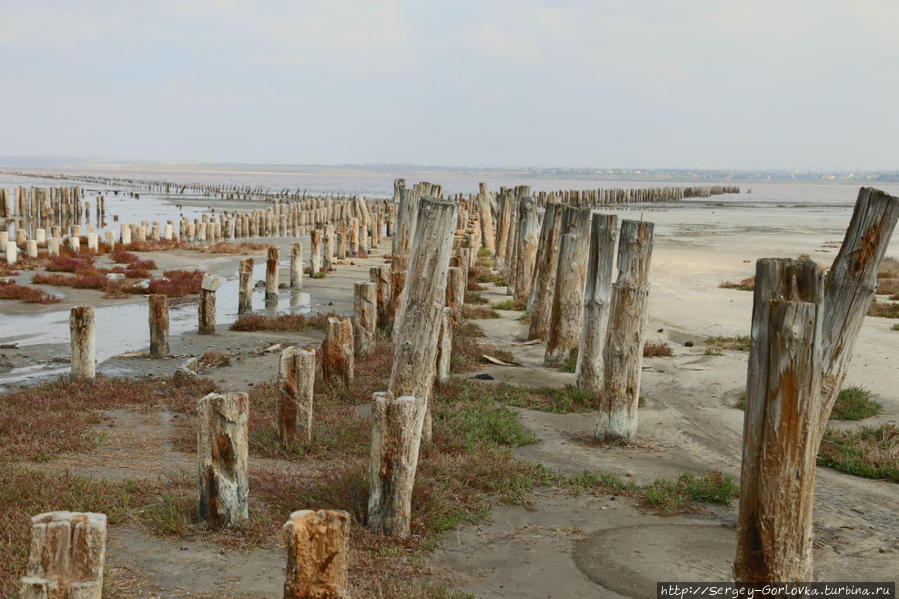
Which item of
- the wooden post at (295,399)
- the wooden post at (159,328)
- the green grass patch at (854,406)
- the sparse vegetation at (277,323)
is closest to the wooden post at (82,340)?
the wooden post at (159,328)

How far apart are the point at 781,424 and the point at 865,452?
438 cm

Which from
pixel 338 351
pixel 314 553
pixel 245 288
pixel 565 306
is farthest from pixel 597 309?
pixel 245 288

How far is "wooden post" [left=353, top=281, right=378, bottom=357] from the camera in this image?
Result: 13.5 metres

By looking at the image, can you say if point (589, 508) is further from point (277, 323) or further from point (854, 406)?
point (277, 323)

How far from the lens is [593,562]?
6.43 metres

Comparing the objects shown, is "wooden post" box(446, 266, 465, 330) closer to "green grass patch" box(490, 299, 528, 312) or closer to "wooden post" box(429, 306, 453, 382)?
"wooden post" box(429, 306, 453, 382)

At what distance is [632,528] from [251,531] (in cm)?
309

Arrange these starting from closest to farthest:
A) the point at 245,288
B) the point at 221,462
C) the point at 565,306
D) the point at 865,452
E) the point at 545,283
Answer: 1. the point at 221,462
2. the point at 865,452
3. the point at 565,306
4. the point at 545,283
5. the point at 245,288

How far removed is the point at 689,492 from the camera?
7.82 metres

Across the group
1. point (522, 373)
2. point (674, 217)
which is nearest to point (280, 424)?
point (522, 373)

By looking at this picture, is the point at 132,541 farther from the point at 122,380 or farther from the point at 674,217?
the point at 674,217

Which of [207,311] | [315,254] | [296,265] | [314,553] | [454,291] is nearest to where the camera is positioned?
[314,553]

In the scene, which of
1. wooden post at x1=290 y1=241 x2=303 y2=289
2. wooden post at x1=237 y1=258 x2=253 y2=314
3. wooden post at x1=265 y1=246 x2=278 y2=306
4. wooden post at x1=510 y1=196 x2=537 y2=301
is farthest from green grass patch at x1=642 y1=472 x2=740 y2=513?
wooden post at x1=290 y1=241 x2=303 y2=289

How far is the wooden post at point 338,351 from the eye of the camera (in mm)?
11016
